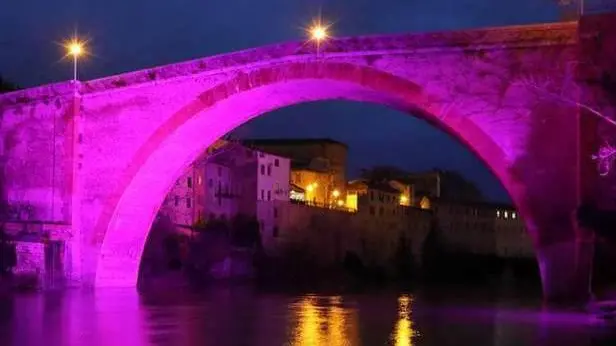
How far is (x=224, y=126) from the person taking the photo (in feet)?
73.3

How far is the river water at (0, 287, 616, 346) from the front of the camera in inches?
432

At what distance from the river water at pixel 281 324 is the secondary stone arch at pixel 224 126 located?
334 centimetres

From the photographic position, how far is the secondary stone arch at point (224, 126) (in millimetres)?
17875

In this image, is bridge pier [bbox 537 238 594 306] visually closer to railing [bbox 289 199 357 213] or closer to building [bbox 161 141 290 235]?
building [bbox 161 141 290 235]

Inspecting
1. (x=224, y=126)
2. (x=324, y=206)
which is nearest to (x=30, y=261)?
(x=224, y=126)

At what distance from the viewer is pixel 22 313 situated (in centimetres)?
1565

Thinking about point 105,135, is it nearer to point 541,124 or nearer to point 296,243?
point 541,124

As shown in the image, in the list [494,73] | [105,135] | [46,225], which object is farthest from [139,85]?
[494,73]

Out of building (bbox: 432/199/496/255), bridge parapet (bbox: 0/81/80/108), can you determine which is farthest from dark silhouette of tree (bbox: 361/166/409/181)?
bridge parapet (bbox: 0/81/80/108)

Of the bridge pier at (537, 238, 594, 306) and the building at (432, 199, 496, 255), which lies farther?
the building at (432, 199, 496, 255)

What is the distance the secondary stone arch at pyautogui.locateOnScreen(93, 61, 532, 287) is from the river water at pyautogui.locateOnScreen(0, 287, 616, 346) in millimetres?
3337

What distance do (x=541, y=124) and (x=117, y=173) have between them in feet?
38.3

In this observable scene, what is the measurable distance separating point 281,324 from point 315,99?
9.49m

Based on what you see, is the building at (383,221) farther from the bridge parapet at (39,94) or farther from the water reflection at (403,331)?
the water reflection at (403,331)
